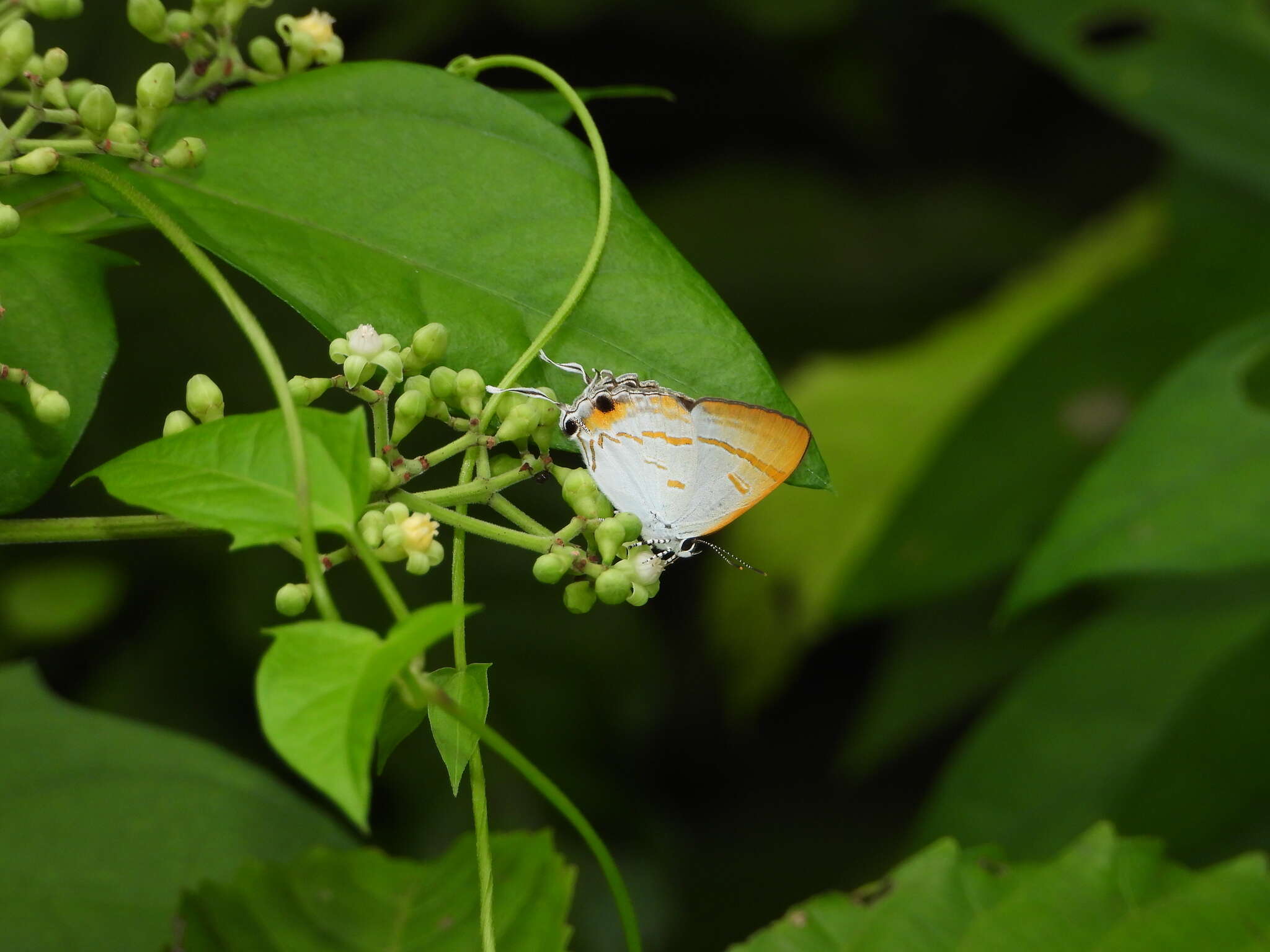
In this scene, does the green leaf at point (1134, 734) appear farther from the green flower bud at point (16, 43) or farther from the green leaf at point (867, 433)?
the green flower bud at point (16, 43)

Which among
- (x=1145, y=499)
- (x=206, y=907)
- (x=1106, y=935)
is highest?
(x=1145, y=499)

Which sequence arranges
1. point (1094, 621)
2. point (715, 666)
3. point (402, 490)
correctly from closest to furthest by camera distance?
point (402, 490), point (1094, 621), point (715, 666)

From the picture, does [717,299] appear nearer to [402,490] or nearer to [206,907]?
[402,490]

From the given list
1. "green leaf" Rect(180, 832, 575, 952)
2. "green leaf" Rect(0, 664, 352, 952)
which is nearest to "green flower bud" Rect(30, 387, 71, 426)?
"green leaf" Rect(180, 832, 575, 952)

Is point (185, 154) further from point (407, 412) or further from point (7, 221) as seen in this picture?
point (407, 412)

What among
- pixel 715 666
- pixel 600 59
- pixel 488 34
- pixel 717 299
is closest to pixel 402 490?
pixel 717 299

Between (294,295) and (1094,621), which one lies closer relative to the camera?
(294,295)
